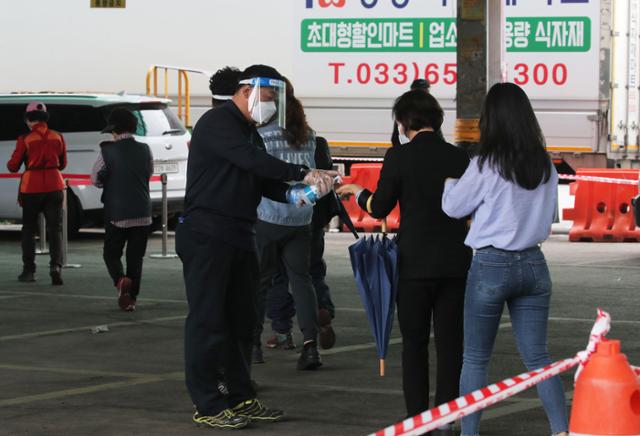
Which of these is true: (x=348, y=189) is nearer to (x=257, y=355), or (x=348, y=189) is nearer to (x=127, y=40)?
(x=257, y=355)

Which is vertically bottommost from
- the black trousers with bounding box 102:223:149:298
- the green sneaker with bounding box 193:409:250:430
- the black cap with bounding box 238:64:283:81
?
the green sneaker with bounding box 193:409:250:430

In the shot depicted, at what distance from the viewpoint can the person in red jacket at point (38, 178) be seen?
49.2ft

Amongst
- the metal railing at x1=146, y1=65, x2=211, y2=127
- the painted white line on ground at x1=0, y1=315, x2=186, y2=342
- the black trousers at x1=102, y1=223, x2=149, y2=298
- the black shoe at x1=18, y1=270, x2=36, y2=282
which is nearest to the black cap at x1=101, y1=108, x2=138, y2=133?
the black trousers at x1=102, y1=223, x2=149, y2=298

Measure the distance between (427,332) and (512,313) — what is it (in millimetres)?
613

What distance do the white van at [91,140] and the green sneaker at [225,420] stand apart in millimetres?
11520

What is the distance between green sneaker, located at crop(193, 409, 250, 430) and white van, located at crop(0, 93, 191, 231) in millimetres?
11520

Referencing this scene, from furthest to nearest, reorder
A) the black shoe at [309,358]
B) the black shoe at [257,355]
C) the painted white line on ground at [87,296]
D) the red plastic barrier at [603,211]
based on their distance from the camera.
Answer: the red plastic barrier at [603,211] < the painted white line on ground at [87,296] < the black shoe at [257,355] < the black shoe at [309,358]

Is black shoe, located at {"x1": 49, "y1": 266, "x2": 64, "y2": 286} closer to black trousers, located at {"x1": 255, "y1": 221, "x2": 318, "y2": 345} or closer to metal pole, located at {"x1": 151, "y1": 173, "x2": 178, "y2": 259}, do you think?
metal pole, located at {"x1": 151, "y1": 173, "x2": 178, "y2": 259}

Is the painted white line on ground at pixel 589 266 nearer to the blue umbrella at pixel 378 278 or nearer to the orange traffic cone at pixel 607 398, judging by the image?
the blue umbrella at pixel 378 278

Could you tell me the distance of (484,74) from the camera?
13.2 meters

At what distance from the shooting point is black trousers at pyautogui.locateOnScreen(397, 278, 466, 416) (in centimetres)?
740

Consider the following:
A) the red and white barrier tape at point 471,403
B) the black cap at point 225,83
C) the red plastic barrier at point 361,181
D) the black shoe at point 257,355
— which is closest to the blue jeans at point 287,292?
A: the black shoe at point 257,355

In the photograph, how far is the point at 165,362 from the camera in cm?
1014

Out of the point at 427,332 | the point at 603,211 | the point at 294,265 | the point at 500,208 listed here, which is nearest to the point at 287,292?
the point at 294,265
